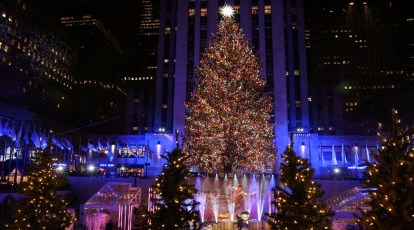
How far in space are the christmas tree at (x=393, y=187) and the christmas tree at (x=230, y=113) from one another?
20.4 m

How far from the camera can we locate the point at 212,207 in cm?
2491

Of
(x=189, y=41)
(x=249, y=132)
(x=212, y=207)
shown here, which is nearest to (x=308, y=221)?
(x=212, y=207)

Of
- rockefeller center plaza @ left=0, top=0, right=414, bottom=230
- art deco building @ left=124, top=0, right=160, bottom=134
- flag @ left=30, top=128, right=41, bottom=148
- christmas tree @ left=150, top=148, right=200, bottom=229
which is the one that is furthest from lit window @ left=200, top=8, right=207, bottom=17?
christmas tree @ left=150, top=148, right=200, bottom=229

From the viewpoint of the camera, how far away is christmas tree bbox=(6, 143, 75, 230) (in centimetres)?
1289

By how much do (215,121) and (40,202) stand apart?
688 inches

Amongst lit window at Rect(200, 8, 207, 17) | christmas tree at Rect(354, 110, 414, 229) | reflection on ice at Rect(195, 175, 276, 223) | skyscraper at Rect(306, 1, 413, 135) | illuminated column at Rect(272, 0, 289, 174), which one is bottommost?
reflection on ice at Rect(195, 175, 276, 223)

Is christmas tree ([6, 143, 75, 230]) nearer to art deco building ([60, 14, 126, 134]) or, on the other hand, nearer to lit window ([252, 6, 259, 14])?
lit window ([252, 6, 259, 14])

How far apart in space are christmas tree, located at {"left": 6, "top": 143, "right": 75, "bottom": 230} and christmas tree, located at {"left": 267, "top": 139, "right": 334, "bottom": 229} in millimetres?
7482

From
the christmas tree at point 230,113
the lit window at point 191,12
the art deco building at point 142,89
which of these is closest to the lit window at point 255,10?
the lit window at point 191,12

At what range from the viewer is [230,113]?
29.0 meters

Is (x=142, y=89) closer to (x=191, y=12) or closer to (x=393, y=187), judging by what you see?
(x=191, y=12)

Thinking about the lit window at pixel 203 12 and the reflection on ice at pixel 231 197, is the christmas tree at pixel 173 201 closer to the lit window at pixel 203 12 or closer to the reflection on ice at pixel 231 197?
the reflection on ice at pixel 231 197

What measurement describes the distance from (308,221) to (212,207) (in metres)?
13.9

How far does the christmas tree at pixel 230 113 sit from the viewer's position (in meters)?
28.9
